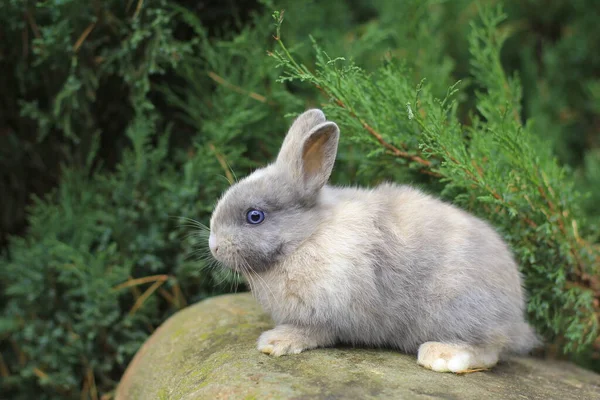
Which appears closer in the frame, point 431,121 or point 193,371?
point 193,371

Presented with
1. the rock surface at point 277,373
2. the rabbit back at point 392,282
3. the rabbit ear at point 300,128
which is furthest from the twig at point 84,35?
the rabbit back at point 392,282

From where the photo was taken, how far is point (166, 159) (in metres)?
4.89

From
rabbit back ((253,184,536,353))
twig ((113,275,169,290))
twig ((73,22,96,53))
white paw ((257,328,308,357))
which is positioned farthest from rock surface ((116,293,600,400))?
twig ((73,22,96,53))

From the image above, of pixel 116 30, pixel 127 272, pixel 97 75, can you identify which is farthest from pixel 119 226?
pixel 116 30

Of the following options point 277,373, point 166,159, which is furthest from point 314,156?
point 166,159

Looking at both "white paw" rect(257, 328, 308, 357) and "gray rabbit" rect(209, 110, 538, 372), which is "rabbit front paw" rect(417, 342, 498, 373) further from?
"white paw" rect(257, 328, 308, 357)

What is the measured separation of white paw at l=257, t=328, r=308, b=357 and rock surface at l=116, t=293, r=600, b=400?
37 millimetres

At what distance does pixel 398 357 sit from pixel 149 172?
2.24m

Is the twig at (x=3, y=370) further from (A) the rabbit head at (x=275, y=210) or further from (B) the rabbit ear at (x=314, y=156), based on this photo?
(B) the rabbit ear at (x=314, y=156)

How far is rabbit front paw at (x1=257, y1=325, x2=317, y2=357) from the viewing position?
9.86 ft

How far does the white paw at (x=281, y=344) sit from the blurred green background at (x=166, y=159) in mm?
1191

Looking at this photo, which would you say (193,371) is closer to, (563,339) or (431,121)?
(431,121)

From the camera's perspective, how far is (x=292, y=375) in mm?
2756

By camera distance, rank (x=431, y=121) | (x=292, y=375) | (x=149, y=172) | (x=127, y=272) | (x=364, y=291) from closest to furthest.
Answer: (x=292, y=375) < (x=364, y=291) < (x=431, y=121) < (x=127, y=272) < (x=149, y=172)
